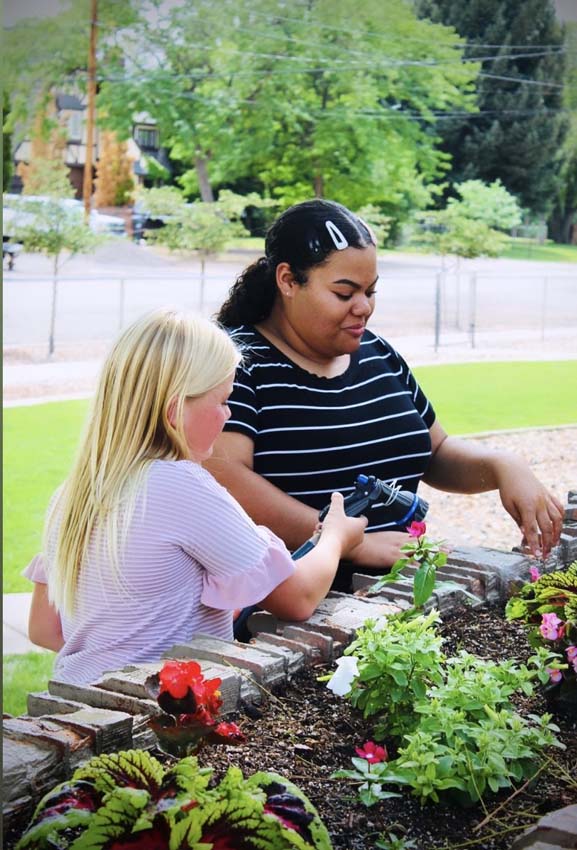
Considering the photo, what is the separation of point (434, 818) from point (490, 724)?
121mm

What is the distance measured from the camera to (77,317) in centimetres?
1525

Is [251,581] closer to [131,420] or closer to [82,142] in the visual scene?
[131,420]

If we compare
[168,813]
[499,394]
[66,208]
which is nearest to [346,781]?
[168,813]

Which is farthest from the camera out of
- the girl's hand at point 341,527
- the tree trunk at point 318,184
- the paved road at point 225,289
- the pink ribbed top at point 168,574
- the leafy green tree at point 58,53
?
the tree trunk at point 318,184

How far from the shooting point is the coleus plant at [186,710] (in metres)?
1.00

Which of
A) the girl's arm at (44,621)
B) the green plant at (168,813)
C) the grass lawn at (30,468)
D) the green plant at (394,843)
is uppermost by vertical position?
the green plant at (168,813)

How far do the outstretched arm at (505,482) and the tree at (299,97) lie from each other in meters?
17.9

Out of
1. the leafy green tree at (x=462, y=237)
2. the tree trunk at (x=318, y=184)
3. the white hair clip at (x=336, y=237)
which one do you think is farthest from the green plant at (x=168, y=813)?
the tree trunk at (x=318, y=184)

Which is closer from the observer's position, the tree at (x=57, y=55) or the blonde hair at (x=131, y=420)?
the blonde hair at (x=131, y=420)

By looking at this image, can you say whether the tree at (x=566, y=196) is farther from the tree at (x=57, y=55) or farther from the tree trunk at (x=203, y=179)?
the tree at (x=57, y=55)

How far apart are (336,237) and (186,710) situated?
1016 mm

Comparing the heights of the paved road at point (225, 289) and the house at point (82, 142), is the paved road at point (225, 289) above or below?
below

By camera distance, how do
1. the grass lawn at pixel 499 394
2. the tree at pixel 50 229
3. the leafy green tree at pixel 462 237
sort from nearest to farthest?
the grass lawn at pixel 499 394 < the tree at pixel 50 229 < the leafy green tree at pixel 462 237

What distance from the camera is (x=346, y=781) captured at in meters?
1.11
